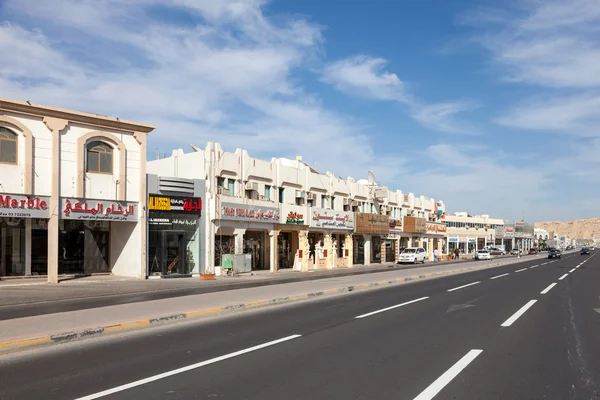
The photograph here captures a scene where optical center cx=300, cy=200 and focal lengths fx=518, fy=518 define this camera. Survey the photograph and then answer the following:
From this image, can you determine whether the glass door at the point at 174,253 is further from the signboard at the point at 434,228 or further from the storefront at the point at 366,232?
the signboard at the point at 434,228

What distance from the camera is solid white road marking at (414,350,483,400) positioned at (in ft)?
21.2

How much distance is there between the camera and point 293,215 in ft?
134

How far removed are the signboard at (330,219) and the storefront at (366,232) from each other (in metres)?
1.75

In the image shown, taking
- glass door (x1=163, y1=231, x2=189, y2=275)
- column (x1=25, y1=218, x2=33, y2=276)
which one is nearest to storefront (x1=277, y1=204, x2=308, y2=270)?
glass door (x1=163, y1=231, x2=189, y2=275)

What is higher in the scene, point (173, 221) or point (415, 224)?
point (173, 221)

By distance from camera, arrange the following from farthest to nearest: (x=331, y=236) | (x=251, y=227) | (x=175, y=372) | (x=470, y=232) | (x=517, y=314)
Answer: (x=470, y=232), (x=331, y=236), (x=251, y=227), (x=517, y=314), (x=175, y=372)

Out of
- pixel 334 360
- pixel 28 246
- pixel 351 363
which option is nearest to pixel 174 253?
pixel 28 246

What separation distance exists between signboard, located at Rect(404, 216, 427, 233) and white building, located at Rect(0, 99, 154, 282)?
39763 millimetres

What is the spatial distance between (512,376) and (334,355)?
286cm

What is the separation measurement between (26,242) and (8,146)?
5098mm

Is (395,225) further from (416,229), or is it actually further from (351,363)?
(351,363)

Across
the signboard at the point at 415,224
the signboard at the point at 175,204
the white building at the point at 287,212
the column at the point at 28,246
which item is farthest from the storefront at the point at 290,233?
the signboard at the point at 415,224

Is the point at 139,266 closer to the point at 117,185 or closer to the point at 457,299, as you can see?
the point at 117,185

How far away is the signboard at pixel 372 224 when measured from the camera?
167 feet
